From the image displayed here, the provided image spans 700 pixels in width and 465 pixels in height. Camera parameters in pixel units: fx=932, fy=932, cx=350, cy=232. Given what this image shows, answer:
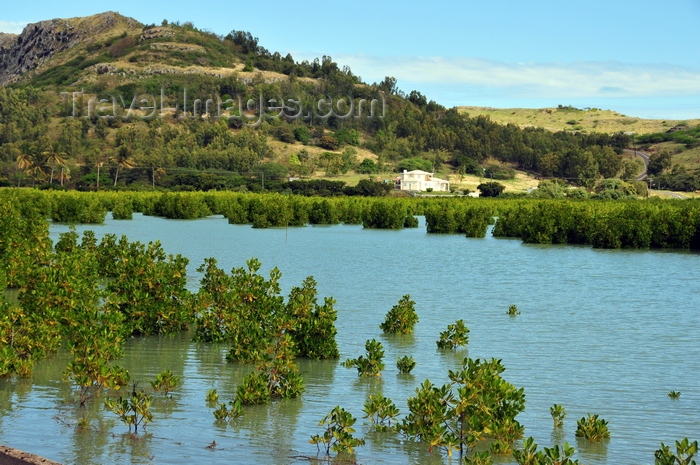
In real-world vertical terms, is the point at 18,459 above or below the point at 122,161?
below

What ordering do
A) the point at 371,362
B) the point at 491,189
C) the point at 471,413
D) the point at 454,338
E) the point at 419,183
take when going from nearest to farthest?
the point at 471,413 → the point at 371,362 → the point at 454,338 → the point at 491,189 → the point at 419,183

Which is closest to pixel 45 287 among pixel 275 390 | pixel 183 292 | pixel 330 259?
pixel 183 292

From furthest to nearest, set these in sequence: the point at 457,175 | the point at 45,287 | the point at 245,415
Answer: the point at 457,175
the point at 45,287
the point at 245,415

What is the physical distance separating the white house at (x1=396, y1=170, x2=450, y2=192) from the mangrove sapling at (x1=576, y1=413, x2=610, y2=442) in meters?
125

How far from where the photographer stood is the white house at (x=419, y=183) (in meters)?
138

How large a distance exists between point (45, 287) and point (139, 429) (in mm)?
5667

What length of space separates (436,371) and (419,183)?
124 metres

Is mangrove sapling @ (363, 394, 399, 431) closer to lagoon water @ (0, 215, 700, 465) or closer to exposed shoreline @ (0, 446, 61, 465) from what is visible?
lagoon water @ (0, 215, 700, 465)

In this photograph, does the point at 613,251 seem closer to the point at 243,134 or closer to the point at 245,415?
the point at 245,415

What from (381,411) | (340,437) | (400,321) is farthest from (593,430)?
(400,321)

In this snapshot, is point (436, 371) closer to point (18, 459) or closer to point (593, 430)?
point (593, 430)

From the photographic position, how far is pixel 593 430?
10.9 m

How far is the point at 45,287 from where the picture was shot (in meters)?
15.8

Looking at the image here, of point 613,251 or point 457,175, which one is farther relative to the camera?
point 457,175
